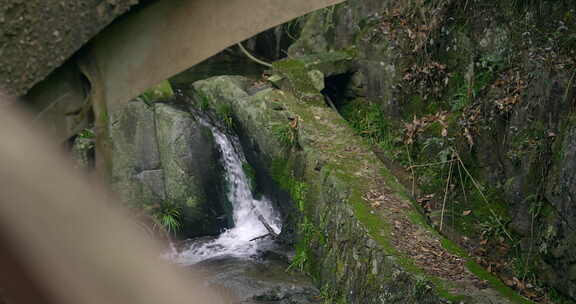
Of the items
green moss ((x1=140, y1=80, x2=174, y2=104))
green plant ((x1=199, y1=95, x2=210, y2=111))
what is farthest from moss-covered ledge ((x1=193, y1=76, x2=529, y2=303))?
green moss ((x1=140, y1=80, x2=174, y2=104))

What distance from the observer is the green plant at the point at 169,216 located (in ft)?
27.7

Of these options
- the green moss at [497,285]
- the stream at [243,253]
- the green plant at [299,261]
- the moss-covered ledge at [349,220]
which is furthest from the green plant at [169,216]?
the green moss at [497,285]

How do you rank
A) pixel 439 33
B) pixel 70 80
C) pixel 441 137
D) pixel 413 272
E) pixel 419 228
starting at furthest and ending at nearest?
pixel 439 33 → pixel 441 137 → pixel 419 228 → pixel 413 272 → pixel 70 80

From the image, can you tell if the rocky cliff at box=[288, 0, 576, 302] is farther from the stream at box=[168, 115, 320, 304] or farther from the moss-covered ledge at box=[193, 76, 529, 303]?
the stream at box=[168, 115, 320, 304]

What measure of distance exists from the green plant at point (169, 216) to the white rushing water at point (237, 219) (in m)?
0.42

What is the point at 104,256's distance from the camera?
760 mm

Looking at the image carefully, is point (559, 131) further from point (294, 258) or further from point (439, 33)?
point (294, 258)

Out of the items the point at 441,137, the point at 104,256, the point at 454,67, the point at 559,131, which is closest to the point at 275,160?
the point at 441,137

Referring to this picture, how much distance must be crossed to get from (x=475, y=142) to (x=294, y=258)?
2891 millimetres

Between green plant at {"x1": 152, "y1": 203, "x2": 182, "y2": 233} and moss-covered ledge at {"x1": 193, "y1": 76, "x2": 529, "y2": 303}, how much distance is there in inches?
67.4

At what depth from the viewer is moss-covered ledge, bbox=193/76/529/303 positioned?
17.1 feet

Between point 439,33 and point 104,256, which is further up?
point 439,33

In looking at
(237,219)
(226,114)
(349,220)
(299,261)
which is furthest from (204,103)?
(349,220)

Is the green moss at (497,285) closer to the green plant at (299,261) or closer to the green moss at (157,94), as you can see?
the green plant at (299,261)
